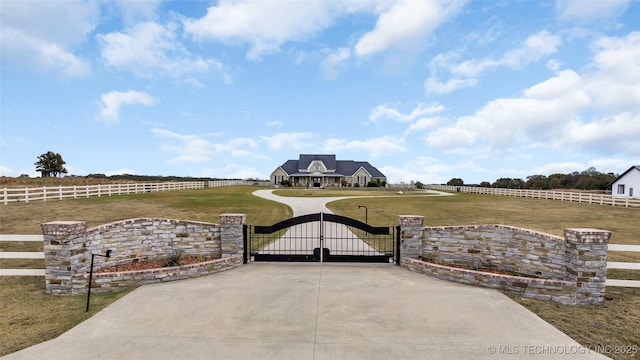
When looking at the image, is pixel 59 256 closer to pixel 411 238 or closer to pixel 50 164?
pixel 411 238

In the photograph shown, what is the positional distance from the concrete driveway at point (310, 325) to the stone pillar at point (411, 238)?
175 centimetres

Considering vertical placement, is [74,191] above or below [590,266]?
above

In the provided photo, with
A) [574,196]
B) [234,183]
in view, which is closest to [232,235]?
[574,196]

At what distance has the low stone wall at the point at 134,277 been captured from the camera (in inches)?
304

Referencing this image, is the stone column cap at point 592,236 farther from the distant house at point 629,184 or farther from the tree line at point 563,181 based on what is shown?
the tree line at point 563,181

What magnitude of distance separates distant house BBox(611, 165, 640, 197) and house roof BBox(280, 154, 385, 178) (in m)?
40.4

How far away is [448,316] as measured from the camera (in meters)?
6.21

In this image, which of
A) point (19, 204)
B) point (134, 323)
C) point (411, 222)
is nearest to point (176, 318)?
point (134, 323)

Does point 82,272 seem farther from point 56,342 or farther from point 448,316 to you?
point 448,316

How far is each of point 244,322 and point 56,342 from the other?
122 inches

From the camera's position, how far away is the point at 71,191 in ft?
90.3

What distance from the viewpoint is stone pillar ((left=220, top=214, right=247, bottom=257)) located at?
9.97m

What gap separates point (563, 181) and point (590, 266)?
7586cm

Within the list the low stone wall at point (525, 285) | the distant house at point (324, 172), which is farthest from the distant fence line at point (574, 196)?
the low stone wall at point (525, 285)
